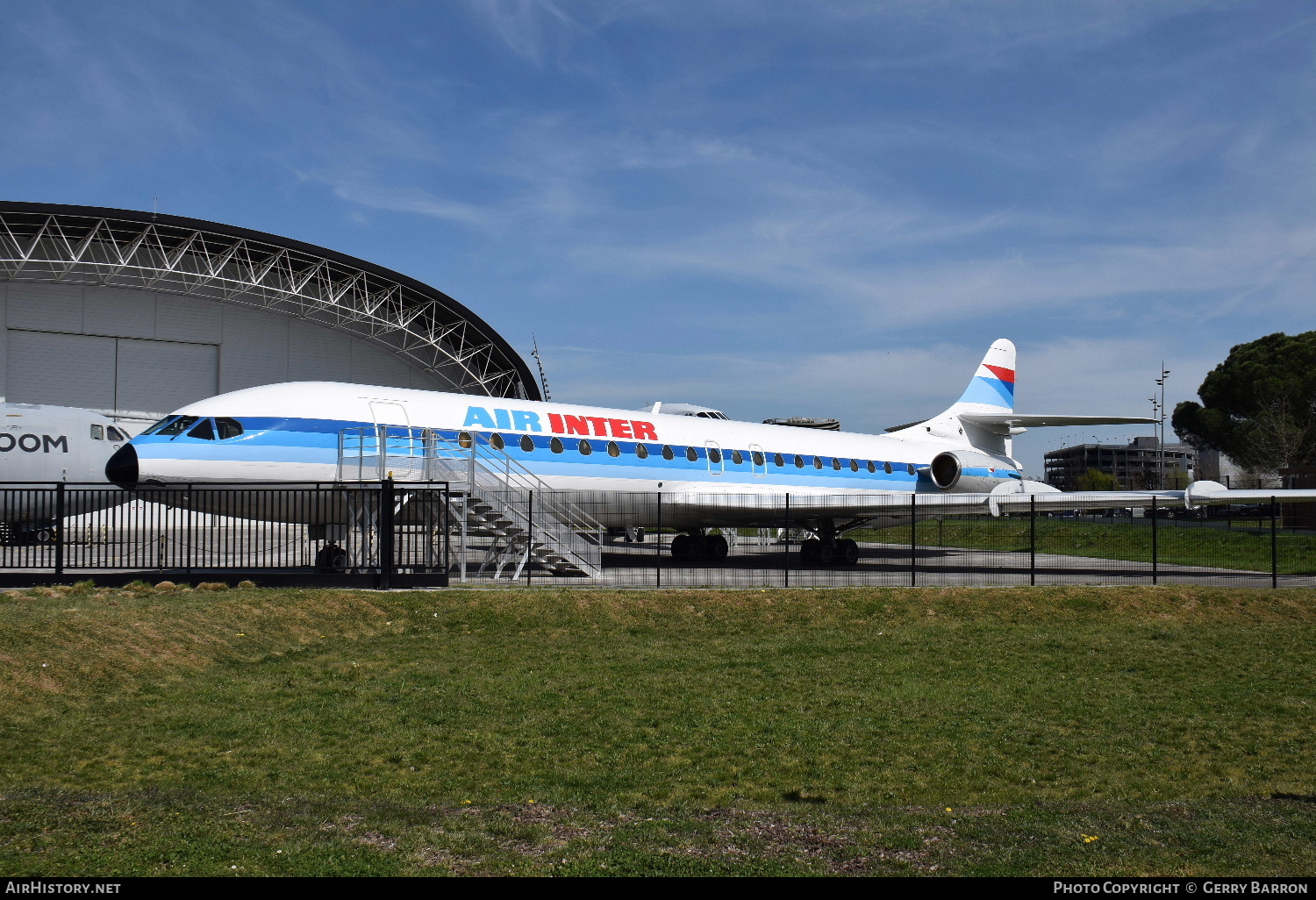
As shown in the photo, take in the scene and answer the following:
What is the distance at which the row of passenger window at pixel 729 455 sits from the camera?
22.1 m

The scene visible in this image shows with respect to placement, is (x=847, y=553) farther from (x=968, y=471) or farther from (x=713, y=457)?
(x=968, y=471)

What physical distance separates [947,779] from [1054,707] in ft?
10.5

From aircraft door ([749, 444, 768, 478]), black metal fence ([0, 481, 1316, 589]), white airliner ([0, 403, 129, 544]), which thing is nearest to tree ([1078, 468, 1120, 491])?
black metal fence ([0, 481, 1316, 589])

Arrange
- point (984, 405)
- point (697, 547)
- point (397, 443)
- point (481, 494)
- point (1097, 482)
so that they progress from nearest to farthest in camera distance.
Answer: point (481, 494), point (397, 443), point (697, 547), point (984, 405), point (1097, 482)

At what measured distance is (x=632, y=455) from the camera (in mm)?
24078

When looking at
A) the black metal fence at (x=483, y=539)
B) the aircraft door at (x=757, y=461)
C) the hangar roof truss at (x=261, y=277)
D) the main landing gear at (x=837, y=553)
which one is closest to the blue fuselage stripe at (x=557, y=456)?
the aircraft door at (x=757, y=461)

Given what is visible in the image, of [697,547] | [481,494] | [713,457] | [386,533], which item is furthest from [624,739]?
[697,547]

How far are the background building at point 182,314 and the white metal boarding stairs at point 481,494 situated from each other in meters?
27.2

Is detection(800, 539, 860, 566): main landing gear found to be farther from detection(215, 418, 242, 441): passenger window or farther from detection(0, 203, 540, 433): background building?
detection(0, 203, 540, 433): background building

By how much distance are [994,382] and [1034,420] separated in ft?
11.5

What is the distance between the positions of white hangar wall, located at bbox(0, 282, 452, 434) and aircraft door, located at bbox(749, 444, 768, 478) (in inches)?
1140

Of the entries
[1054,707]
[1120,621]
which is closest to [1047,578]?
[1120,621]

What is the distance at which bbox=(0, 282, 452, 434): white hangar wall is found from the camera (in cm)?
4266

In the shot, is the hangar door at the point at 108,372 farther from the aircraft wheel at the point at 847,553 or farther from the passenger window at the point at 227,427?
the aircraft wheel at the point at 847,553
